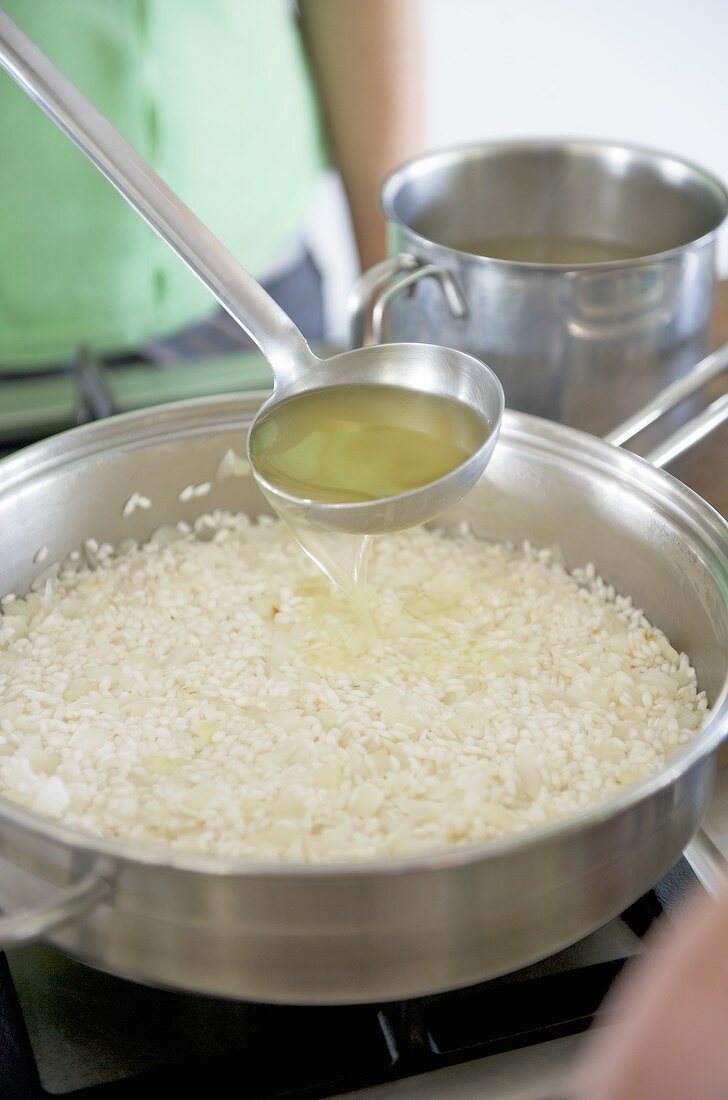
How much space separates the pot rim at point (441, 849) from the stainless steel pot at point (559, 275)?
5.4 inches

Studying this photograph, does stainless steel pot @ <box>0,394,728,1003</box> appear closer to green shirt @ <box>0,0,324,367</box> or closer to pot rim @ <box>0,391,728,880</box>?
pot rim @ <box>0,391,728,880</box>

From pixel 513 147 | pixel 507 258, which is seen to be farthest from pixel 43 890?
pixel 513 147

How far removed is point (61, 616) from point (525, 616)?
552mm

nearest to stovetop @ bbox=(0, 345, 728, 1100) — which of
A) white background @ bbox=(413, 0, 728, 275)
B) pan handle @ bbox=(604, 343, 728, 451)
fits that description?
pan handle @ bbox=(604, 343, 728, 451)

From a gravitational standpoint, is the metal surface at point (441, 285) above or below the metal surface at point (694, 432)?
above

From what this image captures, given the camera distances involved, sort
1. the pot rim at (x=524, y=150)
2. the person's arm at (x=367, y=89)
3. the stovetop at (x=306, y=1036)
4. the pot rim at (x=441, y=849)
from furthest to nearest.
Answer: the person's arm at (x=367, y=89) → the pot rim at (x=524, y=150) → the stovetop at (x=306, y=1036) → the pot rim at (x=441, y=849)

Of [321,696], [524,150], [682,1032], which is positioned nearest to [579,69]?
[524,150]

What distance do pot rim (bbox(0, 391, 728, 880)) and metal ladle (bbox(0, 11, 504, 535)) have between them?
0.16 metres

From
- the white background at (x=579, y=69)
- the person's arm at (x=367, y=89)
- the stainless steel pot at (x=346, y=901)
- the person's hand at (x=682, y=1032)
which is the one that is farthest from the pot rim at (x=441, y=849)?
the white background at (x=579, y=69)

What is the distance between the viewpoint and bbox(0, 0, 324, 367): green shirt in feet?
5.26

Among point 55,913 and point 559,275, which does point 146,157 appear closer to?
point 559,275

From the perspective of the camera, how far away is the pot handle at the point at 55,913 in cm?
74

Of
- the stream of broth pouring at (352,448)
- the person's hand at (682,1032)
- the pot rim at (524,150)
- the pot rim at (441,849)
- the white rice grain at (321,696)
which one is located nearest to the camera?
the person's hand at (682,1032)

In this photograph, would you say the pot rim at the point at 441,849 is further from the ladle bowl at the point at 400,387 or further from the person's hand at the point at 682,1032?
the person's hand at the point at 682,1032
